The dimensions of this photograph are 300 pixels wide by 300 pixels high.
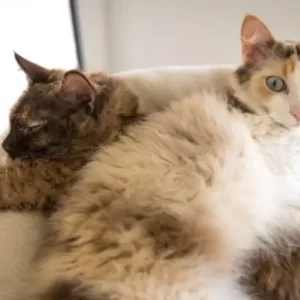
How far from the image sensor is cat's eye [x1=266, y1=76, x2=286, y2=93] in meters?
1.20

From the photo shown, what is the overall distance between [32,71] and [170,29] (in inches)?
31.4

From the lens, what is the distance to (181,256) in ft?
3.38

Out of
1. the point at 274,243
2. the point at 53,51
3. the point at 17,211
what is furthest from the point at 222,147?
the point at 53,51

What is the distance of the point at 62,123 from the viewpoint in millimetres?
1241

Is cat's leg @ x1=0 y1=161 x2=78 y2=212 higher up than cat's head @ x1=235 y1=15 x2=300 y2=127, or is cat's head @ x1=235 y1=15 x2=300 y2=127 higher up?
cat's head @ x1=235 y1=15 x2=300 y2=127

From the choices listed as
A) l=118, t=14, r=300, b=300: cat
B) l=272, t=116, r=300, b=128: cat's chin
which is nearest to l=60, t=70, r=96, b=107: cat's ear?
l=118, t=14, r=300, b=300: cat

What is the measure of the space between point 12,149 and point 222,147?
0.47 meters

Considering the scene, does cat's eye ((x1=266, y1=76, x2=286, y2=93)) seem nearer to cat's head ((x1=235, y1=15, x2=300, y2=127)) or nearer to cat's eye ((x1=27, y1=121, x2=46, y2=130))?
cat's head ((x1=235, y1=15, x2=300, y2=127))

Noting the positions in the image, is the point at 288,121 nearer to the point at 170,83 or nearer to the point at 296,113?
the point at 296,113

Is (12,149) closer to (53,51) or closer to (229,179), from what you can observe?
(229,179)

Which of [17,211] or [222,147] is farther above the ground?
[222,147]

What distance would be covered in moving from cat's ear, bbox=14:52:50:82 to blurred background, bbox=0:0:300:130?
0.37 meters

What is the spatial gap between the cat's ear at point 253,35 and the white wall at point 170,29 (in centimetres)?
62

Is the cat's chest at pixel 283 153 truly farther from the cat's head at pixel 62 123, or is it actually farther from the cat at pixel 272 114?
the cat's head at pixel 62 123
